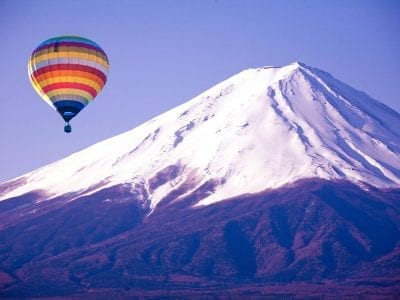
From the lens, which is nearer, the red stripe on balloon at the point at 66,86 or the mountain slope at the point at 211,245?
the red stripe on balloon at the point at 66,86

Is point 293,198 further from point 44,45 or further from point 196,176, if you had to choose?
point 44,45

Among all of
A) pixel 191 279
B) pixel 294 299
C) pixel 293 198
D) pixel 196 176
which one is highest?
pixel 196 176

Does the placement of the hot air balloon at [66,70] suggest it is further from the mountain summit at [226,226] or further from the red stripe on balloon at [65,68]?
Result: the mountain summit at [226,226]

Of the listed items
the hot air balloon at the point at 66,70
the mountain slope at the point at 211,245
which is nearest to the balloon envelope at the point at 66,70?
the hot air balloon at the point at 66,70

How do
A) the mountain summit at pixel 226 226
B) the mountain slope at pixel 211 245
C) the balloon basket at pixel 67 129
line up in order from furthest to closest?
the mountain summit at pixel 226 226 < the mountain slope at pixel 211 245 < the balloon basket at pixel 67 129

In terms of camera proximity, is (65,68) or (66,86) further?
(66,86)

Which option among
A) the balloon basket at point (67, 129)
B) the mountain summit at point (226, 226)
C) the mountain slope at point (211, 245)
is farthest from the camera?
the mountain summit at point (226, 226)

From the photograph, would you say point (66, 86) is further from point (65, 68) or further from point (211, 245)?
point (211, 245)


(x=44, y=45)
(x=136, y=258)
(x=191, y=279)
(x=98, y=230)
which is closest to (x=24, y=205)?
(x=98, y=230)

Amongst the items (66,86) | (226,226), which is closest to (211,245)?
(226,226)
